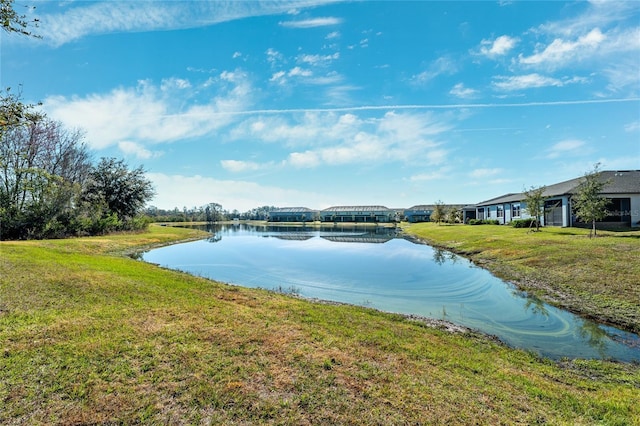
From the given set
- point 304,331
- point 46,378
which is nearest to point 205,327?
point 304,331

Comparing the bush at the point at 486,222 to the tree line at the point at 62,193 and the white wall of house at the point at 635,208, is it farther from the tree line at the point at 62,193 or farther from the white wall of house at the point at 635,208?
the tree line at the point at 62,193

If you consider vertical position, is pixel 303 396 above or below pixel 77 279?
below

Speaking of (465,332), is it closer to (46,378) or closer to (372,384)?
(372,384)

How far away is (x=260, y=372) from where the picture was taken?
470 cm

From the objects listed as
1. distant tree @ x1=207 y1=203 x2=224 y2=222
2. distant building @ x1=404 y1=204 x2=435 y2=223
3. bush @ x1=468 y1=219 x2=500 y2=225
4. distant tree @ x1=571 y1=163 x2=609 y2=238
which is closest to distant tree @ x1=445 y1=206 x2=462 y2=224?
bush @ x1=468 y1=219 x2=500 y2=225

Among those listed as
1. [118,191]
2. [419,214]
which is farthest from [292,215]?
[118,191]

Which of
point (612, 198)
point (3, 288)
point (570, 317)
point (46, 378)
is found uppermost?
point (612, 198)

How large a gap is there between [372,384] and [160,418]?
281 centimetres

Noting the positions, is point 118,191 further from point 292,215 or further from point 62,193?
point 292,215

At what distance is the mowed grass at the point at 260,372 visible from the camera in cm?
381

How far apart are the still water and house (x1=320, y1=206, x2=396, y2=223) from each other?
84.8 m

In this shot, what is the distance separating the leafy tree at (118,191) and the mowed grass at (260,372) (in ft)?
101

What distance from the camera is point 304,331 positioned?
21.7 feet

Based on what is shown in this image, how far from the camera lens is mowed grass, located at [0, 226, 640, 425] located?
12.5ft
